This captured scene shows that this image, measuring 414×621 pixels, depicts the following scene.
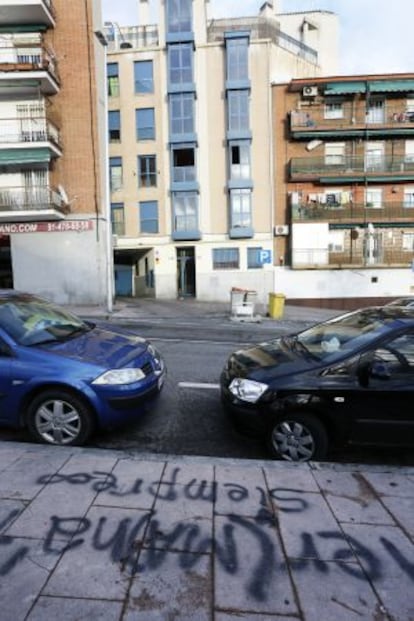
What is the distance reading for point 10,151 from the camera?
19.6 meters

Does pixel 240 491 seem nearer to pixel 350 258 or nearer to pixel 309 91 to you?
pixel 350 258

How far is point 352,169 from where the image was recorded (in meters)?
25.6

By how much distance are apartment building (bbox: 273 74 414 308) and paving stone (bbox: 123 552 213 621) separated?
924 inches

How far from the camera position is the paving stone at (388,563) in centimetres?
221

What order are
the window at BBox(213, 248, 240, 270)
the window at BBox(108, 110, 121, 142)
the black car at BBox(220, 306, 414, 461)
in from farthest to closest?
1. the window at BBox(108, 110, 121, 142)
2. the window at BBox(213, 248, 240, 270)
3. the black car at BBox(220, 306, 414, 461)

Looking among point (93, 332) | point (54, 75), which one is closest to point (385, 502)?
point (93, 332)

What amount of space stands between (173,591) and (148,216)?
2510 cm

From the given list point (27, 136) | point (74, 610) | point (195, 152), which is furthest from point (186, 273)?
point (74, 610)

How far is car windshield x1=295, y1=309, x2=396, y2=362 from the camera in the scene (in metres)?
4.35

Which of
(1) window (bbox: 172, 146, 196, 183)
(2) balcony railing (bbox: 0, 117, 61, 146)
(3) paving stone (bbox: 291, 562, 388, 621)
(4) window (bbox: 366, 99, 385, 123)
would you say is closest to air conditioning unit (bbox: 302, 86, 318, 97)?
(4) window (bbox: 366, 99, 385, 123)

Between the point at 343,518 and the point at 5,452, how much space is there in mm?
3053

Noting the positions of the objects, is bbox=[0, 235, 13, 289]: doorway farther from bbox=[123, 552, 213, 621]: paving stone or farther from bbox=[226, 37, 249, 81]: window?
bbox=[123, 552, 213, 621]: paving stone

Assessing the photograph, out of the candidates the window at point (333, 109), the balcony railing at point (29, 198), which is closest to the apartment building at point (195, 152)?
the window at point (333, 109)

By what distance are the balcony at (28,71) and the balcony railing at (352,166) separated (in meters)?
14.2
